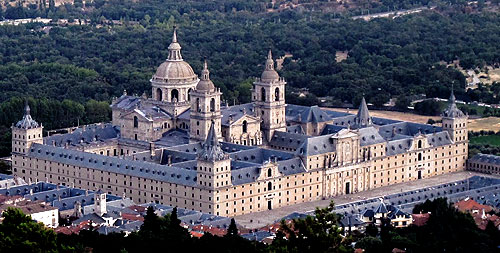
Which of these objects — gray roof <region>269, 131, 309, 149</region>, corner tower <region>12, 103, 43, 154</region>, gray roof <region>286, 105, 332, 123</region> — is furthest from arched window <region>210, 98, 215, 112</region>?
corner tower <region>12, 103, 43, 154</region>

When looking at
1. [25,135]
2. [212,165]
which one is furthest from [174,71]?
[212,165]

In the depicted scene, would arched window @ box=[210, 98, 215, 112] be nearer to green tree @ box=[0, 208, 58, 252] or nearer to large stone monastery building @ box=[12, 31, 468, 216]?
large stone monastery building @ box=[12, 31, 468, 216]

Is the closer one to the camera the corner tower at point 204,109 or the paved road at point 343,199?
the paved road at point 343,199

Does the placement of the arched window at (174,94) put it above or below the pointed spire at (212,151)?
above

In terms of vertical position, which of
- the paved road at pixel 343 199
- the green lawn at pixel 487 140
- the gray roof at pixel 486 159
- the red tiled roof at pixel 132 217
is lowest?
the paved road at pixel 343 199

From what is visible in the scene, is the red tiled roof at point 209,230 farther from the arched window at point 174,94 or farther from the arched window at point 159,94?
the arched window at point 159,94

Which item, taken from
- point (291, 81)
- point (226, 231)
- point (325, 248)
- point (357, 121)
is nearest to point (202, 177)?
point (226, 231)

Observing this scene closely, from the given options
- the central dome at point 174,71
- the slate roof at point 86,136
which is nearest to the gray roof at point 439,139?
the central dome at point 174,71

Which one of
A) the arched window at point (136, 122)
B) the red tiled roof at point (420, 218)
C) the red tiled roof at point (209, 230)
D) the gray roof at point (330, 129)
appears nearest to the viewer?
the red tiled roof at point (209, 230)

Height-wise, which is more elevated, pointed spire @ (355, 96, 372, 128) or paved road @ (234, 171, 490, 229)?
pointed spire @ (355, 96, 372, 128)
